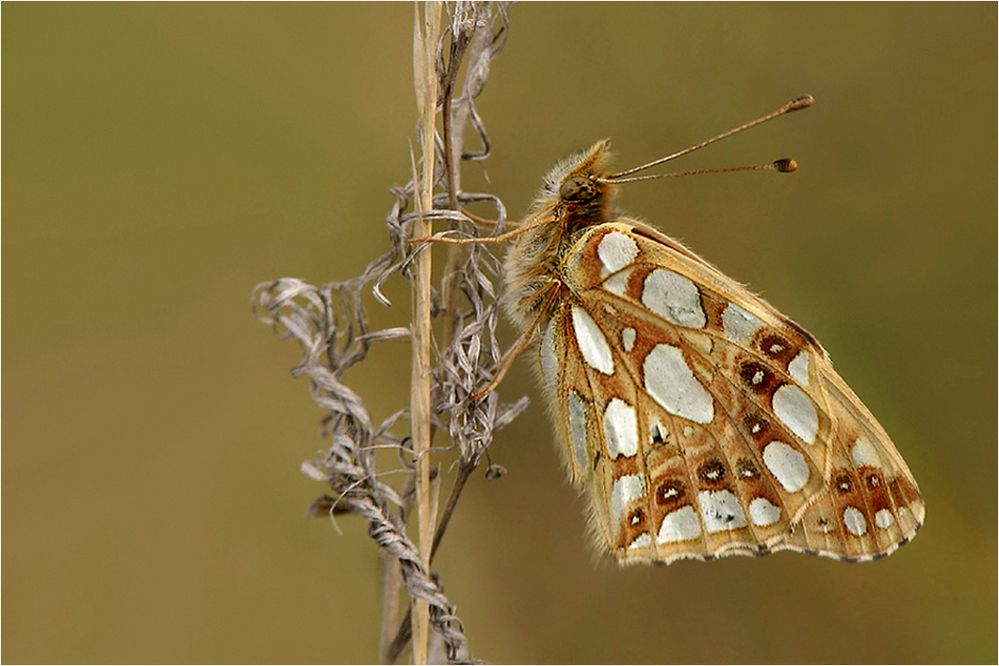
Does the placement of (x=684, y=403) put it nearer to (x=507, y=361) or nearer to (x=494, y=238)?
(x=507, y=361)

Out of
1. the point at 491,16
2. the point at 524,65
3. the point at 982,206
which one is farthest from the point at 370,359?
the point at 982,206

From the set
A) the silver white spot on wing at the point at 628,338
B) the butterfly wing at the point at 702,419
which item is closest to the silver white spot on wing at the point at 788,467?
the butterfly wing at the point at 702,419

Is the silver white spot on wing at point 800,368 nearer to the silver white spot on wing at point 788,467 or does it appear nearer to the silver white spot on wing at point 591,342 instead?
the silver white spot on wing at point 788,467

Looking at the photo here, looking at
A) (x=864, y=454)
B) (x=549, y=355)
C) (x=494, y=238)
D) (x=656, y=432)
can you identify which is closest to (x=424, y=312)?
(x=494, y=238)

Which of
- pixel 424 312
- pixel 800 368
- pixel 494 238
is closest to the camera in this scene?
pixel 424 312

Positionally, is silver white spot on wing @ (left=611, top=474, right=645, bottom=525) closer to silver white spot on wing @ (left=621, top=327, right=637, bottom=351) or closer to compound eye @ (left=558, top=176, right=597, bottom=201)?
silver white spot on wing @ (left=621, top=327, right=637, bottom=351)

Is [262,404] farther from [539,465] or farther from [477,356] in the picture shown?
[477,356]

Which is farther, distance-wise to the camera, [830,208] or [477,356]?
[830,208]
